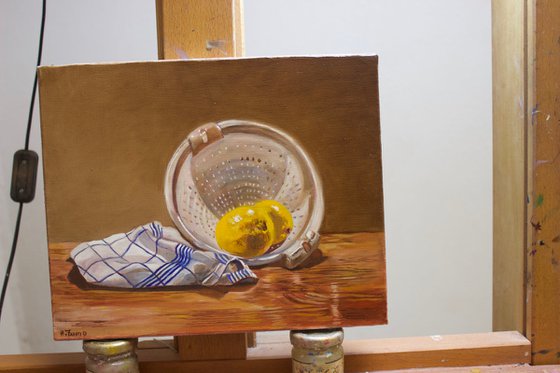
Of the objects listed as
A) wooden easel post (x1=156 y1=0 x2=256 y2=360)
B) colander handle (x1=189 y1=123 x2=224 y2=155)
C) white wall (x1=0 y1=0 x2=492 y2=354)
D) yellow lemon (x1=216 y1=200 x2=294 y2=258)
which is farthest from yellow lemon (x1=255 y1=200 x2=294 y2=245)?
white wall (x1=0 y1=0 x2=492 y2=354)

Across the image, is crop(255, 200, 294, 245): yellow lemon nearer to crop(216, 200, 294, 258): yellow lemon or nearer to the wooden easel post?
crop(216, 200, 294, 258): yellow lemon

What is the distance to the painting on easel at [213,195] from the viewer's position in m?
0.71

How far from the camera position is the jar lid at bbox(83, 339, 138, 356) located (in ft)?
2.34

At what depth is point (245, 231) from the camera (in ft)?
2.37

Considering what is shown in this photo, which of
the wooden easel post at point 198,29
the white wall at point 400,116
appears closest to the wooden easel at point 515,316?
the wooden easel post at point 198,29

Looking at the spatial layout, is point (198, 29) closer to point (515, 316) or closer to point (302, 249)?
point (302, 249)

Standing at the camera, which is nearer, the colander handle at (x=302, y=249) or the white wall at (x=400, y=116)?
the colander handle at (x=302, y=249)

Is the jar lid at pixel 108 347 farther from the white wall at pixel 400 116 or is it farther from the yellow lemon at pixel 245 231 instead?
the white wall at pixel 400 116

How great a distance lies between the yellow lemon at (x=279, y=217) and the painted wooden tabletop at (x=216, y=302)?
0.15 ft

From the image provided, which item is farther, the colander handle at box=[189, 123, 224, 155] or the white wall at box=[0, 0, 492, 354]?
the white wall at box=[0, 0, 492, 354]

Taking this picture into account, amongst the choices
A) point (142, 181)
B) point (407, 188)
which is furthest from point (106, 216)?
point (407, 188)

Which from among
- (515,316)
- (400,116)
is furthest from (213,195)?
(400,116)
